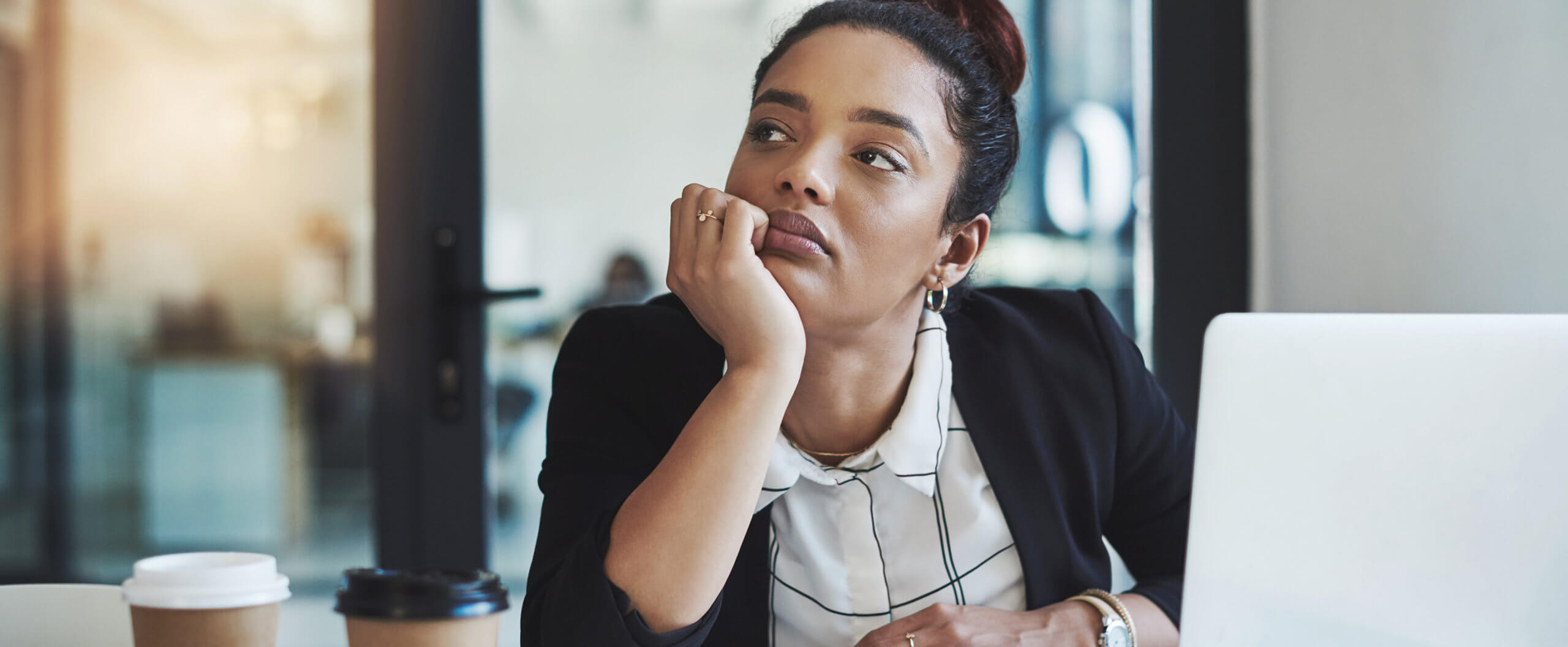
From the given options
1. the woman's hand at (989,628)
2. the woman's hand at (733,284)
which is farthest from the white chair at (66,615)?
the woman's hand at (989,628)

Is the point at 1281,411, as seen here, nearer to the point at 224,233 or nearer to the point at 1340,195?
the point at 1340,195

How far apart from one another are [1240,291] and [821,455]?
1.34 meters

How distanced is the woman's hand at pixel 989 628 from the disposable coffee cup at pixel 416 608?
45 centimetres

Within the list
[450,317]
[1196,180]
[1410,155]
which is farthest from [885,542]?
[1196,180]

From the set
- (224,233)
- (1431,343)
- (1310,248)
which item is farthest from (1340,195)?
(224,233)

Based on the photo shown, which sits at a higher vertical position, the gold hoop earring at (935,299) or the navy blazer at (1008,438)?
the gold hoop earring at (935,299)

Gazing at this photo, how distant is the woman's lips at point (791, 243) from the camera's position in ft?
3.27

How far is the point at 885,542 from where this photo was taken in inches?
44.9

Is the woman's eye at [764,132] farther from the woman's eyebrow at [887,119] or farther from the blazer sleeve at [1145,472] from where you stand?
the blazer sleeve at [1145,472]

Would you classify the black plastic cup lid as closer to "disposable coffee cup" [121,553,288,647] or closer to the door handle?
"disposable coffee cup" [121,553,288,647]

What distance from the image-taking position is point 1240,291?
2160 millimetres

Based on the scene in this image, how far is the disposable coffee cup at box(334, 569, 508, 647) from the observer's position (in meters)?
0.59

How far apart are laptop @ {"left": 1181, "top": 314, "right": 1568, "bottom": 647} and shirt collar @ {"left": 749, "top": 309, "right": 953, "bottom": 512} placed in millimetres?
438

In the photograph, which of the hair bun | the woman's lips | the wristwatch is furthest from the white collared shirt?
the hair bun
